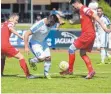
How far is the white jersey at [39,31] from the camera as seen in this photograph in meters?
14.6

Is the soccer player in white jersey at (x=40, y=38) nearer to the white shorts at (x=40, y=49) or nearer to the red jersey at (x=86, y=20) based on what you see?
the white shorts at (x=40, y=49)

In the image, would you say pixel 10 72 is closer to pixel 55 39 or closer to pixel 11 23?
pixel 11 23

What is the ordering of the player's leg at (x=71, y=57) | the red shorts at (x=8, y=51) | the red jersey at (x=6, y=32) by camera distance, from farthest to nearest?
the player's leg at (x=71, y=57)
the red jersey at (x=6, y=32)
the red shorts at (x=8, y=51)

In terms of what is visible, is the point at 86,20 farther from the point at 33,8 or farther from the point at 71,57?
the point at 33,8

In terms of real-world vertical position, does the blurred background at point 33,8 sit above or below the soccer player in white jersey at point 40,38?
below

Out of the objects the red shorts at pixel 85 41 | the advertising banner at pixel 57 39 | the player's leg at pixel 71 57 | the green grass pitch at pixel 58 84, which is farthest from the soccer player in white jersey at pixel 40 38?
the advertising banner at pixel 57 39

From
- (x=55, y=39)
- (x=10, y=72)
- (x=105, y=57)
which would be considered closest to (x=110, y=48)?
(x=55, y=39)

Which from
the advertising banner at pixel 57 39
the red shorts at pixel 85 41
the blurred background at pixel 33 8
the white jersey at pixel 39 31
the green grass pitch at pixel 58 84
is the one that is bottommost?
the blurred background at pixel 33 8

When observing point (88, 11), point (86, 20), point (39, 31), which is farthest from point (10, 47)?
point (88, 11)

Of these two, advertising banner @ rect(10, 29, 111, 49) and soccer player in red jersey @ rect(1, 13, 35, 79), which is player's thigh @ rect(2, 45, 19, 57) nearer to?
soccer player in red jersey @ rect(1, 13, 35, 79)

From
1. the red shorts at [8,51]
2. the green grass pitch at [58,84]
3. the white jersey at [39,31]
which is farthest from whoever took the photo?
the red shorts at [8,51]

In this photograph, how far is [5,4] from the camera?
60219 millimetres

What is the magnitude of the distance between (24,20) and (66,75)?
39409 millimetres

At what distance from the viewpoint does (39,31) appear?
14.7 metres
